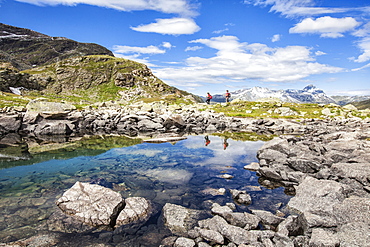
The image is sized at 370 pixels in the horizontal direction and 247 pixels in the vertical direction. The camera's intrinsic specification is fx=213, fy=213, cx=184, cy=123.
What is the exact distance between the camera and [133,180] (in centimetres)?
1295

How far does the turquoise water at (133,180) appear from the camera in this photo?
918cm

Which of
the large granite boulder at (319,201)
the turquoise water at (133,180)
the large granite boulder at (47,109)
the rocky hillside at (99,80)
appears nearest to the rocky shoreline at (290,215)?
the large granite boulder at (319,201)

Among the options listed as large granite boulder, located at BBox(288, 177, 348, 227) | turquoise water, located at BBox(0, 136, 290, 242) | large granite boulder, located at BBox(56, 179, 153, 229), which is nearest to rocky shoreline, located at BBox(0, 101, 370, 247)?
large granite boulder, located at BBox(288, 177, 348, 227)

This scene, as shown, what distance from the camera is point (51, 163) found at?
16500 mm

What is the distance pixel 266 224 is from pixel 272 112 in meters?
50.6

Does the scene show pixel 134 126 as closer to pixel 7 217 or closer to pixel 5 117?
pixel 5 117

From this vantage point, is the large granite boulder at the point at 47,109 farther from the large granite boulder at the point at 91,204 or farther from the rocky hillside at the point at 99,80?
the rocky hillside at the point at 99,80

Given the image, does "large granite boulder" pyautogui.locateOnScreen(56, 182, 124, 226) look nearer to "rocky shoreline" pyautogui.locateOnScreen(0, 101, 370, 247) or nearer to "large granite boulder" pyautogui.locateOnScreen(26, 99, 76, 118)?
"rocky shoreline" pyautogui.locateOnScreen(0, 101, 370, 247)

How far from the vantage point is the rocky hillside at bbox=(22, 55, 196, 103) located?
127m

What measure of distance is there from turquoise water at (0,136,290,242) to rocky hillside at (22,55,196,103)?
10440cm

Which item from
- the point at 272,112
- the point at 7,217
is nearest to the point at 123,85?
the point at 272,112

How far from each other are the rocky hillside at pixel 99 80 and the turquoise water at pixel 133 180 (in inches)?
4110

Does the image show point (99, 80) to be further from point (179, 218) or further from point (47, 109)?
point (179, 218)

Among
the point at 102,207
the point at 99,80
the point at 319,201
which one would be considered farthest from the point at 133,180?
the point at 99,80
